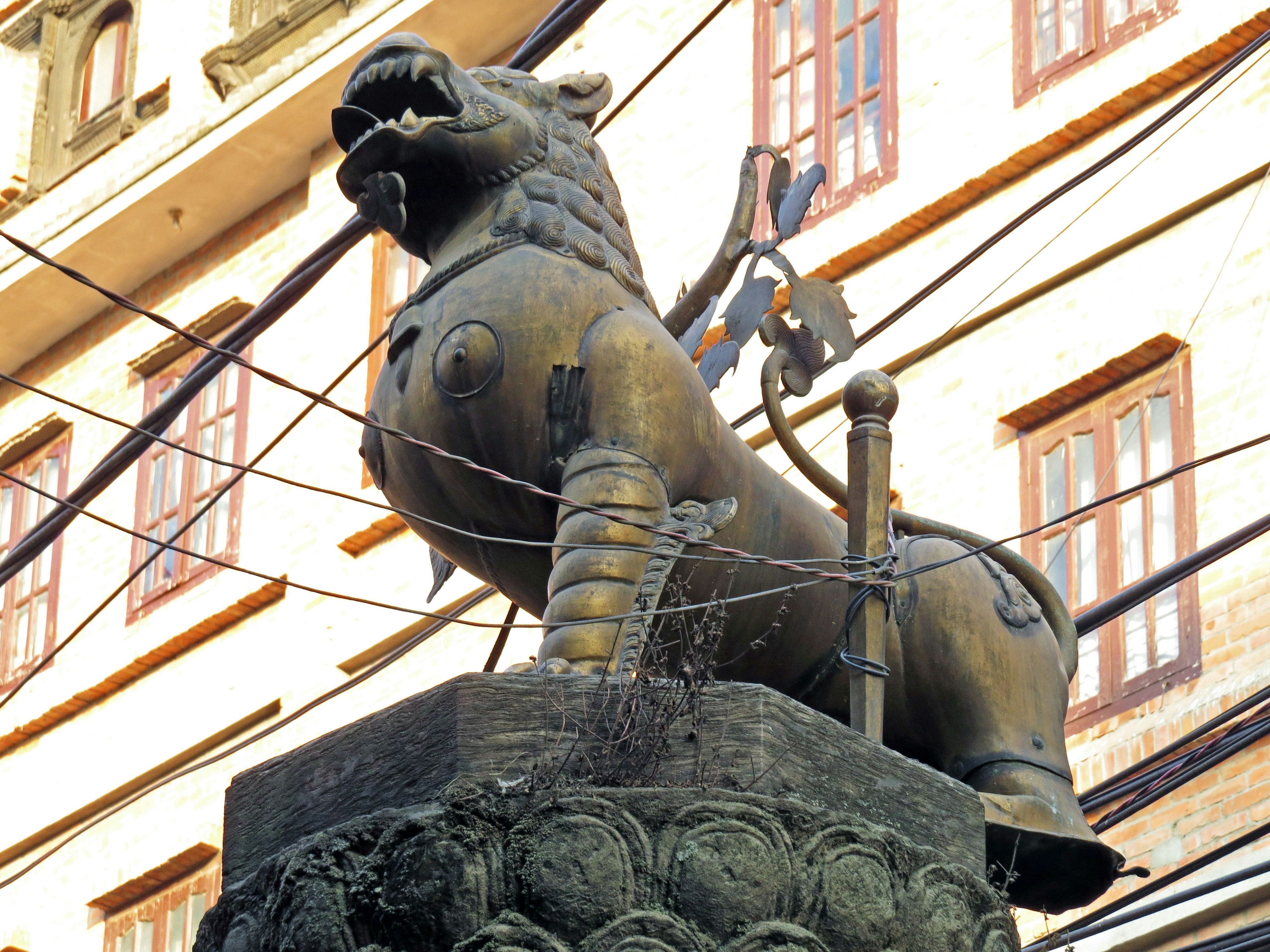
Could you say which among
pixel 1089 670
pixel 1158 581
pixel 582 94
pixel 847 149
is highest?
pixel 847 149

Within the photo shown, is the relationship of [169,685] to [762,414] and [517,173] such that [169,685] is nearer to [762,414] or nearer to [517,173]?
[762,414]

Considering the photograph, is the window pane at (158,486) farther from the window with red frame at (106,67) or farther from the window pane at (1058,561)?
the window pane at (1058,561)

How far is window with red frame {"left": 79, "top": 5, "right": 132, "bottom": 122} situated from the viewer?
25.6m

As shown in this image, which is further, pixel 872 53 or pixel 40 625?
pixel 40 625

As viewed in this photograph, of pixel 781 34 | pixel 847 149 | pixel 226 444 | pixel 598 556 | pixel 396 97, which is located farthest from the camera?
pixel 226 444

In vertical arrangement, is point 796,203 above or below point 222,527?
below

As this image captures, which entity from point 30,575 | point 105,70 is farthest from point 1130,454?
point 105,70

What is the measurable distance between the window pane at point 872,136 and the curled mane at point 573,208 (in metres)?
10.8

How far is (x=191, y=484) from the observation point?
23.0m

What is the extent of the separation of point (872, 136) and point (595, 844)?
511 inches

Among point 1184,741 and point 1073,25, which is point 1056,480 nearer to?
point 1073,25

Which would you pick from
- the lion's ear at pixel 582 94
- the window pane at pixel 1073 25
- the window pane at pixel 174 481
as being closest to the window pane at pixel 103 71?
the window pane at pixel 174 481

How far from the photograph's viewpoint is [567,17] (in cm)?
1008

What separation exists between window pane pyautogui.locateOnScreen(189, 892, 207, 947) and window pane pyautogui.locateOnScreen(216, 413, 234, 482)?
152 inches
